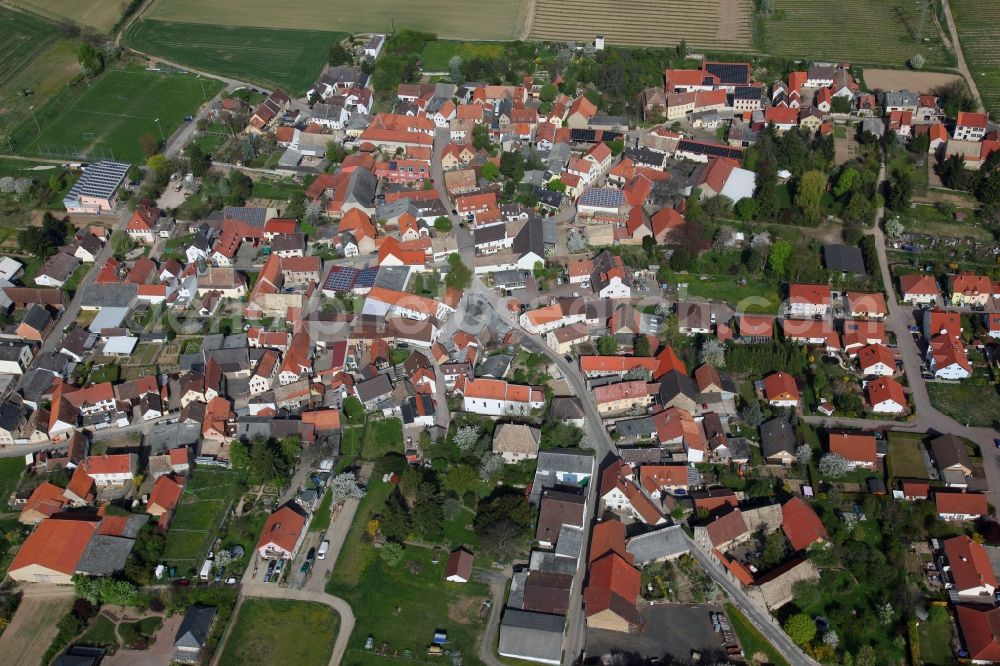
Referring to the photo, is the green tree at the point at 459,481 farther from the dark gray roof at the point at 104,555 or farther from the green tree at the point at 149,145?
the green tree at the point at 149,145

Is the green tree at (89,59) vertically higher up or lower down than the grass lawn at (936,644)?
higher up

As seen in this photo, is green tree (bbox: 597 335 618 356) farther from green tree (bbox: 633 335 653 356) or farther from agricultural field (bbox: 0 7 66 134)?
agricultural field (bbox: 0 7 66 134)

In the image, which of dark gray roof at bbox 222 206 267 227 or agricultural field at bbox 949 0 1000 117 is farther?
agricultural field at bbox 949 0 1000 117

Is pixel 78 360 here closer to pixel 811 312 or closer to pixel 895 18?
pixel 811 312

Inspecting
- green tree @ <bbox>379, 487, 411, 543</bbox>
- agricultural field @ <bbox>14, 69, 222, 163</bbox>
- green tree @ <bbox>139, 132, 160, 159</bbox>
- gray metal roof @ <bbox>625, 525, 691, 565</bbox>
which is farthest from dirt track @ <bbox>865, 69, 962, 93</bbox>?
green tree @ <bbox>139, 132, 160, 159</bbox>

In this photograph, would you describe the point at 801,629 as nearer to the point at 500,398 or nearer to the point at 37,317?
the point at 500,398

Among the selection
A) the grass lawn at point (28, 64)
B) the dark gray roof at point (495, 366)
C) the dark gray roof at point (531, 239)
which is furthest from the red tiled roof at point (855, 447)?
the grass lawn at point (28, 64)
